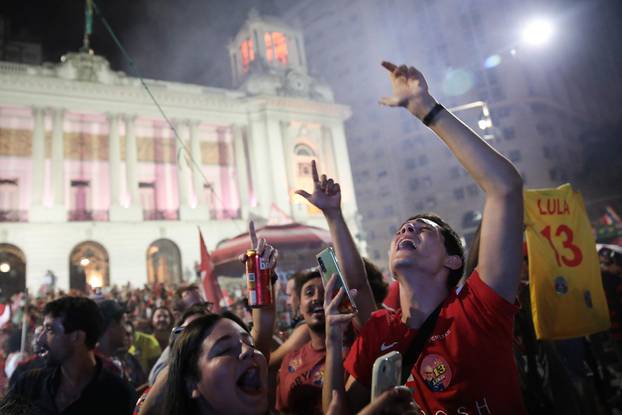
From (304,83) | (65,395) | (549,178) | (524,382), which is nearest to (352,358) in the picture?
(65,395)

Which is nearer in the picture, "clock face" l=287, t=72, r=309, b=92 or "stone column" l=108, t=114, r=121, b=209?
"stone column" l=108, t=114, r=121, b=209

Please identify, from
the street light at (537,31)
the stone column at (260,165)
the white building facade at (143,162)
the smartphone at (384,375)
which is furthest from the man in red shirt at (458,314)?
the stone column at (260,165)

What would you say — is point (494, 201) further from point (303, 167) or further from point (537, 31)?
point (303, 167)

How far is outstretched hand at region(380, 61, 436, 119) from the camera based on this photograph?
7.04 ft

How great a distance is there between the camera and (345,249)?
2857 millimetres

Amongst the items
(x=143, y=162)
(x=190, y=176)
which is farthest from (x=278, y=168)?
(x=143, y=162)

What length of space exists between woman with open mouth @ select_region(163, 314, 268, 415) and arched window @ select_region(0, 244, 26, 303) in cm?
2458

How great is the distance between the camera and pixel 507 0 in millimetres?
47656

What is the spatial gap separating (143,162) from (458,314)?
92.9ft

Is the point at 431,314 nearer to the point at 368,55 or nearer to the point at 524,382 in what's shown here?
the point at 524,382

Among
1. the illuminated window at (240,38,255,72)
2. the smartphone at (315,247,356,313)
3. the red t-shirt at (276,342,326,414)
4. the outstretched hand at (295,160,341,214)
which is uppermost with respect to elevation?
the illuminated window at (240,38,255,72)

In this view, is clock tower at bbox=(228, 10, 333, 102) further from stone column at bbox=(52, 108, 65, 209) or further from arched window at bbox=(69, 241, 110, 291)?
arched window at bbox=(69, 241, 110, 291)

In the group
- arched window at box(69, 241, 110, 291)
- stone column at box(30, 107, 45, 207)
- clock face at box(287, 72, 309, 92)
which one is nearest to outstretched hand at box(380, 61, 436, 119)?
arched window at box(69, 241, 110, 291)

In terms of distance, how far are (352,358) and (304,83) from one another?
32410 mm
